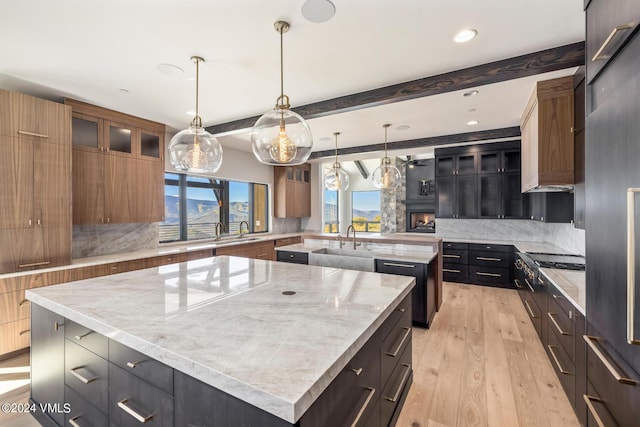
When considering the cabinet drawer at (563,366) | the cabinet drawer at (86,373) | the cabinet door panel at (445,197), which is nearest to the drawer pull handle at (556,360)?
the cabinet drawer at (563,366)

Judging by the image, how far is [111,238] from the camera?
388cm

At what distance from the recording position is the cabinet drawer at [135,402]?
40.8 inches

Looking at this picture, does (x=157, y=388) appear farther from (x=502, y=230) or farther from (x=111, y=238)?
(x=502, y=230)

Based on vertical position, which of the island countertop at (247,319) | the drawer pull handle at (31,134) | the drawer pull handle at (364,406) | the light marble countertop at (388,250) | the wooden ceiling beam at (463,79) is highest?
the wooden ceiling beam at (463,79)

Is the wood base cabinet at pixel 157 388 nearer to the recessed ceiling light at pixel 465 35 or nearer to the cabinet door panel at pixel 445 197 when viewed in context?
the recessed ceiling light at pixel 465 35

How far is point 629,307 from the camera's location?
85cm

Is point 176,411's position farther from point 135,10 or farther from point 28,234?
point 28,234

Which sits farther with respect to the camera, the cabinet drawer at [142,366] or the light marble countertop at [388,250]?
the light marble countertop at [388,250]

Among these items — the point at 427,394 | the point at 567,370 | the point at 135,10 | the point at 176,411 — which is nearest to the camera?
the point at 176,411

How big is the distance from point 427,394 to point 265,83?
124 inches

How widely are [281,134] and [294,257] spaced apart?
2309 mm

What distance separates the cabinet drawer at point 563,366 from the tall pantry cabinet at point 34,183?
15.2 feet

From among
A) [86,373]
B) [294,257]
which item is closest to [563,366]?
[294,257]

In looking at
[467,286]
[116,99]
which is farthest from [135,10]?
[467,286]
